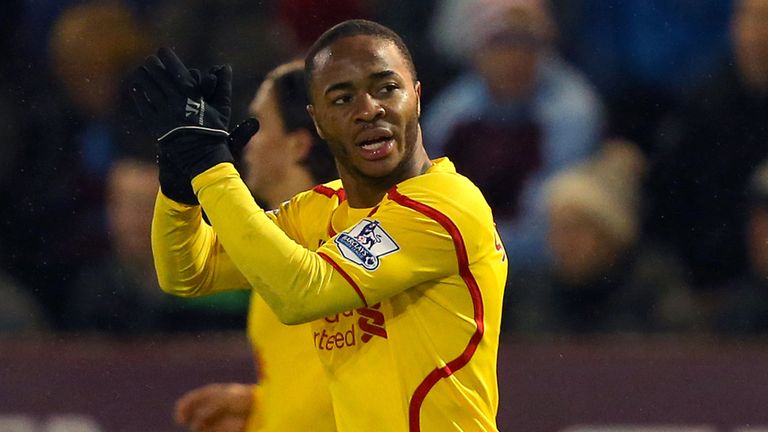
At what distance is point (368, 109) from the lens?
318cm

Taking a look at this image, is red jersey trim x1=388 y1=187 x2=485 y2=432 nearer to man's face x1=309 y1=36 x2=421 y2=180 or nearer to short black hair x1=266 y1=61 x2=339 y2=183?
man's face x1=309 y1=36 x2=421 y2=180

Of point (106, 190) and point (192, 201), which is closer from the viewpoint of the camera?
A: point (192, 201)

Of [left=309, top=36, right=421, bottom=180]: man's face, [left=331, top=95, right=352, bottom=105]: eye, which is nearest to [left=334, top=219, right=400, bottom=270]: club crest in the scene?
[left=309, top=36, right=421, bottom=180]: man's face

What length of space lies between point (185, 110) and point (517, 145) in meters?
2.17

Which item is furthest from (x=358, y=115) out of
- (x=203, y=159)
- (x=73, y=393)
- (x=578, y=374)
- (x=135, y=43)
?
(x=135, y=43)

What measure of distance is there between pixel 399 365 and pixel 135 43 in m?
2.79

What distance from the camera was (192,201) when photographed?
3.41m

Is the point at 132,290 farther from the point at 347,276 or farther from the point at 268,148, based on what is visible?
the point at 347,276

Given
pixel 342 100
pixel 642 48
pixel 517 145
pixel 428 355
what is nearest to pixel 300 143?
pixel 342 100

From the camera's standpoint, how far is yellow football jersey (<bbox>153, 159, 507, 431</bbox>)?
304cm

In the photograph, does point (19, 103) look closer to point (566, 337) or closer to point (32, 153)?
point (32, 153)

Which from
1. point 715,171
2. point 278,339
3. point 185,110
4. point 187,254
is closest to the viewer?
point 185,110

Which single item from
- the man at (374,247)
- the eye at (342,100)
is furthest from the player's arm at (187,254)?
the eye at (342,100)

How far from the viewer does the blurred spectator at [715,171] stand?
5.00 m
